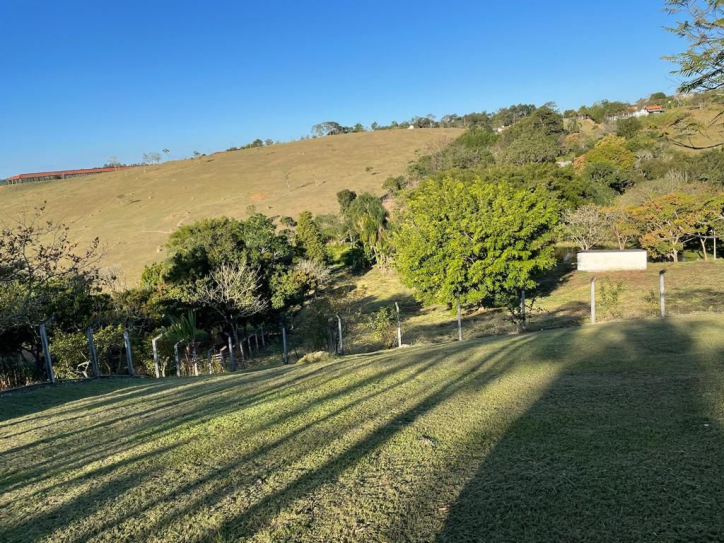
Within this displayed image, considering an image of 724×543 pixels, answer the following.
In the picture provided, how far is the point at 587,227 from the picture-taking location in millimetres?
30766

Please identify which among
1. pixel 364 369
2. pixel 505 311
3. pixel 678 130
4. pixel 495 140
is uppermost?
pixel 495 140

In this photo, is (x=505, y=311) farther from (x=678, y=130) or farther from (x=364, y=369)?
(x=364, y=369)

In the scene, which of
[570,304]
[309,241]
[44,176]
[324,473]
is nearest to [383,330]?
[570,304]

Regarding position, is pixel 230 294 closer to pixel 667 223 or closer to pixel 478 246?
pixel 478 246

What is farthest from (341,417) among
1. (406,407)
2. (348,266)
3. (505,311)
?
(348,266)

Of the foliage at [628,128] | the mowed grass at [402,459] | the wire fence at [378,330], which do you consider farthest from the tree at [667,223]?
the foliage at [628,128]

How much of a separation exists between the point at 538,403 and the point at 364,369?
9.51 feet

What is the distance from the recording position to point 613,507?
2631 mm

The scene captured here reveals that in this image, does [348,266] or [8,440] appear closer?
[8,440]

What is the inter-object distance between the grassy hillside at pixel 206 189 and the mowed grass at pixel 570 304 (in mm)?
31932

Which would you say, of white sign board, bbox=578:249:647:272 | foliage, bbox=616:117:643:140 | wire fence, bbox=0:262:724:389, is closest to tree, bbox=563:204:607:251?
white sign board, bbox=578:249:647:272

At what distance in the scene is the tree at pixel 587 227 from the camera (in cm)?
3053

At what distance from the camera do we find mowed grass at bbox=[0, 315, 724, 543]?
267 cm

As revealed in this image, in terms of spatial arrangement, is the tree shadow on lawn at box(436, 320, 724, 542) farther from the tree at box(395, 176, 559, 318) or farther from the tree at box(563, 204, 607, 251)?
the tree at box(563, 204, 607, 251)
